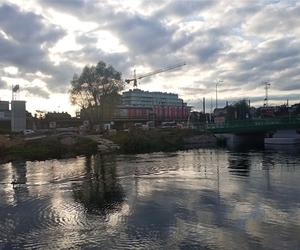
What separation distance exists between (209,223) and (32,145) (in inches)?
2092

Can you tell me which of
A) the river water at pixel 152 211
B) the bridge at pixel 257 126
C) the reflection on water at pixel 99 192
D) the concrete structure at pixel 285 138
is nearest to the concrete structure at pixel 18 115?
the bridge at pixel 257 126

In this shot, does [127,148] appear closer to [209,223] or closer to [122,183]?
[122,183]

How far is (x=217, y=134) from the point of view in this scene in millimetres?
111812

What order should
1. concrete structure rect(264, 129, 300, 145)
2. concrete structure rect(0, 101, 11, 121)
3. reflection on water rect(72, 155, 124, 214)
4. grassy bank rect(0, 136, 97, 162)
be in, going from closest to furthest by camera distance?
reflection on water rect(72, 155, 124, 214) → grassy bank rect(0, 136, 97, 162) → concrete structure rect(264, 129, 300, 145) → concrete structure rect(0, 101, 11, 121)

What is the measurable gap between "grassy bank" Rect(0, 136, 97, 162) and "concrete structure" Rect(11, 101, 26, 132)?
18428 mm

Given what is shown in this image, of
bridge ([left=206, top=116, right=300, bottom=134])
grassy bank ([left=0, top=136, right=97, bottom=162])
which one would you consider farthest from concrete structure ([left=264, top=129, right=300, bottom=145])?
grassy bank ([left=0, top=136, right=97, bottom=162])

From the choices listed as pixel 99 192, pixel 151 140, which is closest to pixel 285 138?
pixel 151 140

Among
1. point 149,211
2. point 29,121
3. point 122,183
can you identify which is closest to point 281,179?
point 122,183

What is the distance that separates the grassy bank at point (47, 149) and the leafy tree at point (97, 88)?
46.8 meters

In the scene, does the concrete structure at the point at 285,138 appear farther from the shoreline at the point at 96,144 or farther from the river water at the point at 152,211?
the river water at the point at 152,211

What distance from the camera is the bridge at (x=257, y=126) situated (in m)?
98.8

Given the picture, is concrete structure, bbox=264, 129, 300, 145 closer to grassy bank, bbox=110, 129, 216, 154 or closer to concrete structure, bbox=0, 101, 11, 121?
grassy bank, bbox=110, 129, 216, 154

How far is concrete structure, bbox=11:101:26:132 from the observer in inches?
3588

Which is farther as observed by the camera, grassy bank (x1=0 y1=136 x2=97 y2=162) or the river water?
grassy bank (x1=0 y1=136 x2=97 y2=162)
